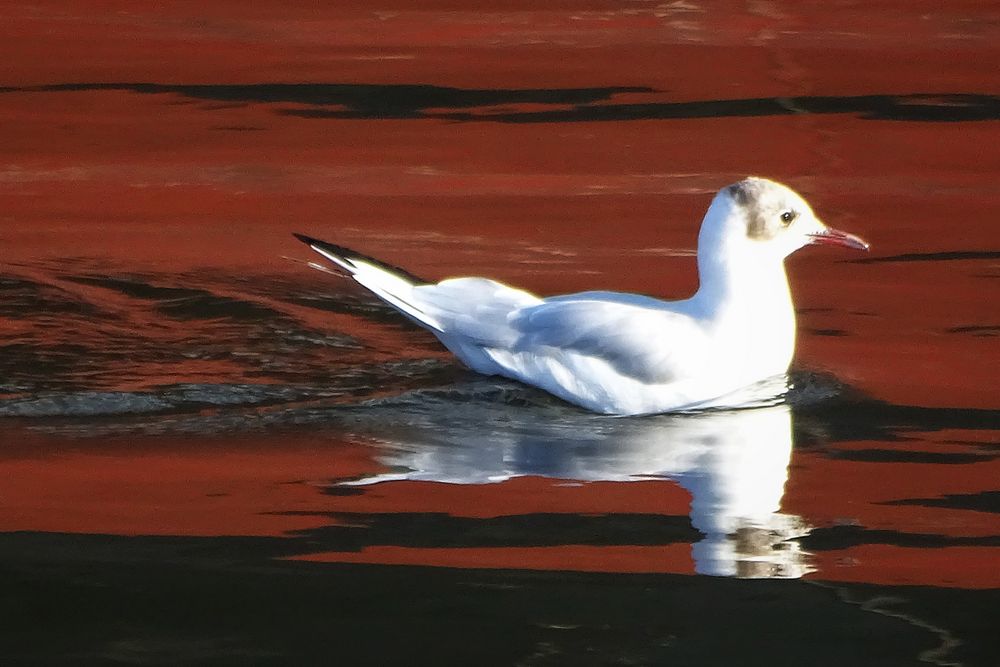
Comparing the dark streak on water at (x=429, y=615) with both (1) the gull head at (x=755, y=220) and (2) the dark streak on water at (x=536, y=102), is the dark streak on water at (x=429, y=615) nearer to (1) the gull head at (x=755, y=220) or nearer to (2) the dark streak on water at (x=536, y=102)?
(1) the gull head at (x=755, y=220)

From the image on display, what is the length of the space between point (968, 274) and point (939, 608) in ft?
11.8

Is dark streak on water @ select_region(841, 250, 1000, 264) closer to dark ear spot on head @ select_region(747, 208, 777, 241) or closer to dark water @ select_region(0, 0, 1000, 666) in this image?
dark water @ select_region(0, 0, 1000, 666)

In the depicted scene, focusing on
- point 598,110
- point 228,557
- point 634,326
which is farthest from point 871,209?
point 228,557

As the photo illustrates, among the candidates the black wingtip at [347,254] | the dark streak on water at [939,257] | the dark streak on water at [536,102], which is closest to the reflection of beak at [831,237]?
the black wingtip at [347,254]

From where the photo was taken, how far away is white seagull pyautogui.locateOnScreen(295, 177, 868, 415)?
6445 millimetres

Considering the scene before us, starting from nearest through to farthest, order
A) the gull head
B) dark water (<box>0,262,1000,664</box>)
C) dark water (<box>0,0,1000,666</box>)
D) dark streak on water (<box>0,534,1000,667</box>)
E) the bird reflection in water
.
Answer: dark streak on water (<box>0,534,1000,667</box>)
dark water (<box>0,262,1000,664</box>)
dark water (<box>0,0,1000,666</box>)
the bird reflection in water
the gull head

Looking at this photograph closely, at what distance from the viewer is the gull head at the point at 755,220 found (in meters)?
6.67

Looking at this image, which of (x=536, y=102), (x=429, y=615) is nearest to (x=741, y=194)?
(x=429, y=615)

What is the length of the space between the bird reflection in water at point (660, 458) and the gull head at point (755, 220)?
24.1 inches

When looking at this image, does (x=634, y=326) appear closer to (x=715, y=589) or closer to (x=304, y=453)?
(x=304, y=453)

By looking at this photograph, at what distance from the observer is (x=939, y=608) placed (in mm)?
4809

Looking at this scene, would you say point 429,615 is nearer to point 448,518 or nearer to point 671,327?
point 448,518

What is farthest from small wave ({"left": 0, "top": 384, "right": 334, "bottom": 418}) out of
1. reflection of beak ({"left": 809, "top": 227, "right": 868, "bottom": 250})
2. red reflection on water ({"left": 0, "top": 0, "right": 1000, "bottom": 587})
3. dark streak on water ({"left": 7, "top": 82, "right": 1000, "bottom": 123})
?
dark streak on water ({"left": 7, "top": 82, "right": 1000, "bottom": 123})

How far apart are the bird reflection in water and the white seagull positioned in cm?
12
